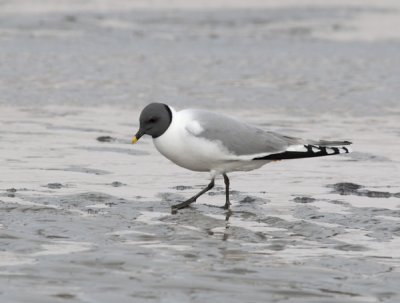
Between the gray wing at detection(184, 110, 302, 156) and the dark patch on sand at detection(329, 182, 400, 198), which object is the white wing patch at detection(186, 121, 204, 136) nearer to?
the gray wing at detection(184, 110, 302, 156)

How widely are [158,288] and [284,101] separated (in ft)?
27.6

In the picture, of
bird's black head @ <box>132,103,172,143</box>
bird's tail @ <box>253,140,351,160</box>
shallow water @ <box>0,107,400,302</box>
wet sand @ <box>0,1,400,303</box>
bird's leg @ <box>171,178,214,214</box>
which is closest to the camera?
shallow water @ <box>0,107,400,302</box>

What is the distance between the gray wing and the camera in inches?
338

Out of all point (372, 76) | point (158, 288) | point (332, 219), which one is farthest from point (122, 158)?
point (372, 76)

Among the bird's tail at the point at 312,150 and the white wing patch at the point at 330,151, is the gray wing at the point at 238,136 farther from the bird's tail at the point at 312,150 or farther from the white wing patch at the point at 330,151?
the white wing patch at the point at 330,151

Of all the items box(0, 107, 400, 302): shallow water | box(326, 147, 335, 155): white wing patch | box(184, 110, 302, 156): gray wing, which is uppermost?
box(184, 110, 302, 156): gray wing

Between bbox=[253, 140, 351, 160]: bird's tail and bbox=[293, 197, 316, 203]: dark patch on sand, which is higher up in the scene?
bbox=[253, 140, 351, 160]: bird's tail

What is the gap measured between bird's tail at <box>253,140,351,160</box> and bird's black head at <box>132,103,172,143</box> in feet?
2.56

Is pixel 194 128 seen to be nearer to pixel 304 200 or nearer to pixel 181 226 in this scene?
pixel 181 226

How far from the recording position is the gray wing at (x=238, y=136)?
859cm

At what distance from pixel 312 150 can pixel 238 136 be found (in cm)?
58

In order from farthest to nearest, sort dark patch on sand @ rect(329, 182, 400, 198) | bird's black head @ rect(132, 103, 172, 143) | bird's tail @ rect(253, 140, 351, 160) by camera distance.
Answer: dark patch on sand @ rect(329, 182, 400, 198), bird's tail @ rect(253, 140, 351, 160), bird's black head @ rect(132, 103, 172, 143)

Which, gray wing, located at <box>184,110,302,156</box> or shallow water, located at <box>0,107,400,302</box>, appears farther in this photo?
gray wing, located at <box>184,110,302,156</box>

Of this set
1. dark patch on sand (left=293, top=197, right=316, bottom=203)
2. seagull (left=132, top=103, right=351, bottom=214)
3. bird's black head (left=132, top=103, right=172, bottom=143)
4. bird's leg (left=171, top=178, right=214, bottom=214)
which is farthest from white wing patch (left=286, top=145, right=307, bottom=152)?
bird's black head (left=132, top=103, right=172, bottom=143)
